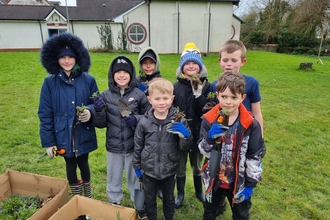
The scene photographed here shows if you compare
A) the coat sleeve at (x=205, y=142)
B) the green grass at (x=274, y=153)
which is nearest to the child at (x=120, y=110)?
the coat sleeve at (x=205, y=142)

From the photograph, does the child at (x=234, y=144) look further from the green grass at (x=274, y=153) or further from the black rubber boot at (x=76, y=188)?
the black rubber boot at (x=76, y=188)

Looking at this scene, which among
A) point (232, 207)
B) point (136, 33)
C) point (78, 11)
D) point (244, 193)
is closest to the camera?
point (244, 193)

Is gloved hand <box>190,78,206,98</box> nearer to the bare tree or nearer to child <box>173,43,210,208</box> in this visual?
child <box>173,43,210,208</box>

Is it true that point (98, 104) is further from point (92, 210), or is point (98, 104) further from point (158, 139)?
point (92, 210)

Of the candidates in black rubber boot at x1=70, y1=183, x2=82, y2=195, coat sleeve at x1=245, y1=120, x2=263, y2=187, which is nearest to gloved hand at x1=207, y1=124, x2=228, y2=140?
coat sleeve at x1=245, y1=120, x2=263, y2=187

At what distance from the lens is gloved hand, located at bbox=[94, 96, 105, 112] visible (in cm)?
242

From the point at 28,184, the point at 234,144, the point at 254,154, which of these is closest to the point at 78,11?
the point at 28,184

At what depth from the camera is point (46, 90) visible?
2.56 meters

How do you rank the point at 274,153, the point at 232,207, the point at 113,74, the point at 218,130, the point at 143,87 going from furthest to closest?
the point at 274,153 → the point at 143,87 → the point at 113,74 → the point at 232,207 → the point at 218,130

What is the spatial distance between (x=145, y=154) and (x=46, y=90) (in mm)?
1237

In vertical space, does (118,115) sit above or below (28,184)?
above

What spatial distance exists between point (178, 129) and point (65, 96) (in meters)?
1.27

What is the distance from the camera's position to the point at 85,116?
2455mm

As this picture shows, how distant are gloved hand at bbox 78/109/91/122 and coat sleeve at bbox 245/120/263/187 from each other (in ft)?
5.10
